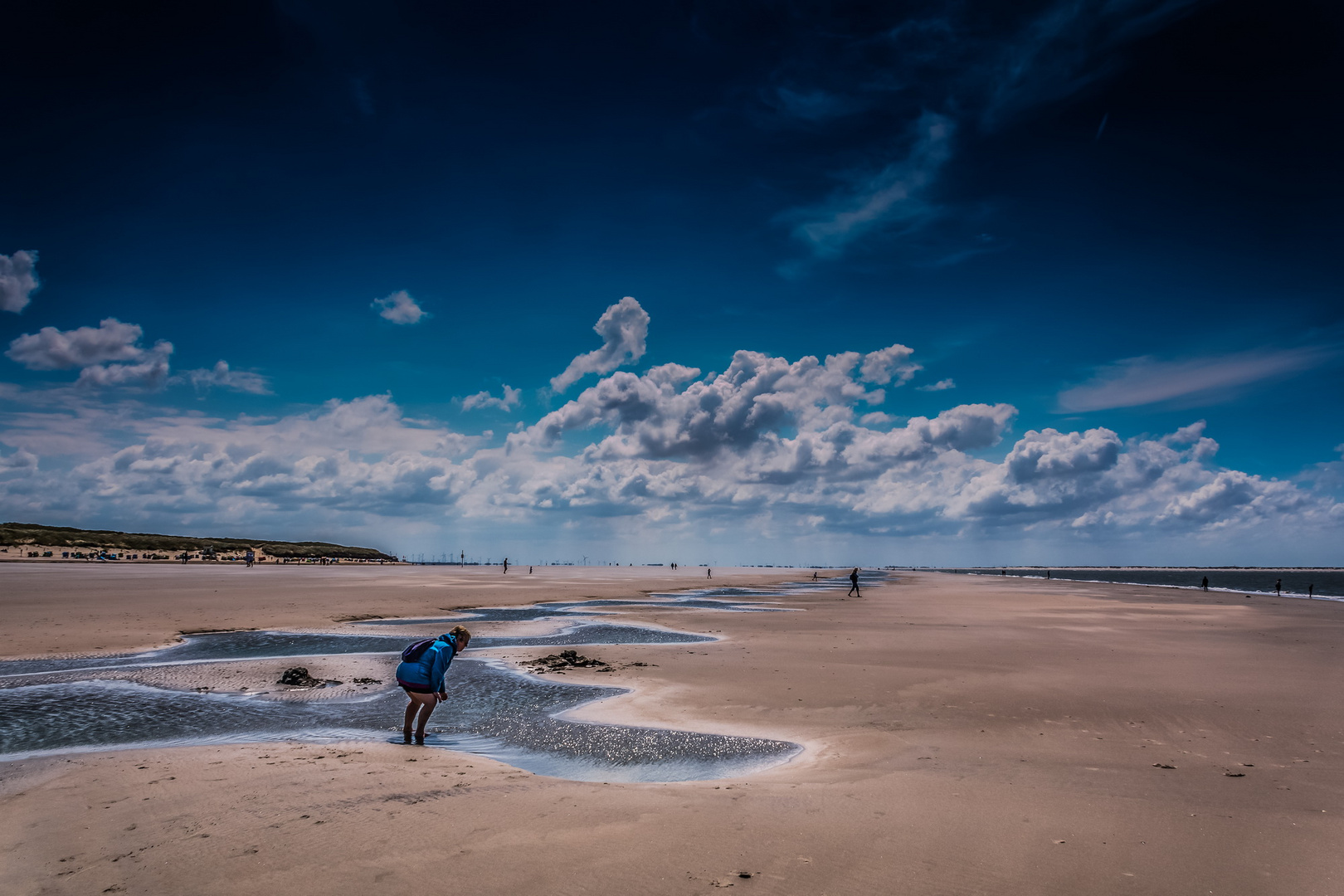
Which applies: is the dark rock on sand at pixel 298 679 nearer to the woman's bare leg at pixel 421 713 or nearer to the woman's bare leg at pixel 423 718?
the woman's bare leg at pixel 421 713

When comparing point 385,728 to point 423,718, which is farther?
point 385,728

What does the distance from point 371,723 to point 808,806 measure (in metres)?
8.14

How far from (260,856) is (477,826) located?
5.89 feet

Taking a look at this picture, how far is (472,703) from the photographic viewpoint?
13.0 m

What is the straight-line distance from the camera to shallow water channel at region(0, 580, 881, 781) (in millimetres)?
9391

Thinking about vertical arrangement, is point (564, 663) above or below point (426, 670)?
below

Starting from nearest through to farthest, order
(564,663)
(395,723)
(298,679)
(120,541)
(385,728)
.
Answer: (385,728)
(395,723)
(298,679)
(564,663)
(120,541)

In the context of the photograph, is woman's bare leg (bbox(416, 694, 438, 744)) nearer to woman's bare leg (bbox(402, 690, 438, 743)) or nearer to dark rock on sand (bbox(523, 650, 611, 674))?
woman's bare leg (bbox(402, 690, 438, 743))

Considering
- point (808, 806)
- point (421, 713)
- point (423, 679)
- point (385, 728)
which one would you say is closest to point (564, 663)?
point (385, 728)

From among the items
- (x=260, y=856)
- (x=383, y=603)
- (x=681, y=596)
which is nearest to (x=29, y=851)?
(x=260, y=856)

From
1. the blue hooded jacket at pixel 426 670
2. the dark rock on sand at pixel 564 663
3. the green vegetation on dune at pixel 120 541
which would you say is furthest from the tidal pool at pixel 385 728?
the green vegetation on dune at pixel 120 541

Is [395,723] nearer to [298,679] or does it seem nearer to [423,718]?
[423,718]

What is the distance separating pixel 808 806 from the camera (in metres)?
7.03

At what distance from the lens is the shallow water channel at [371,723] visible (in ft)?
30.8
